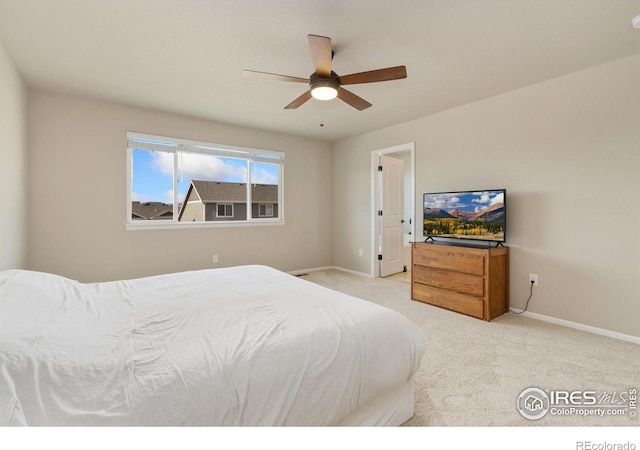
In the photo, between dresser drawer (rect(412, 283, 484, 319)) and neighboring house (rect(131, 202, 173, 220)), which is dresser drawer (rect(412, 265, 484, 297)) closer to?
dresser drawer (rect(412, 283, 484, 319))

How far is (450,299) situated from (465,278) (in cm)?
32

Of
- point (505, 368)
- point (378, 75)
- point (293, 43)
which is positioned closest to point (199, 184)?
point (293, 43)

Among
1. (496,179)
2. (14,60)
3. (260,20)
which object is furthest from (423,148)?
(14,60)

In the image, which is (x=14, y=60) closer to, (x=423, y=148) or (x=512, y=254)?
(x=423, y=148)

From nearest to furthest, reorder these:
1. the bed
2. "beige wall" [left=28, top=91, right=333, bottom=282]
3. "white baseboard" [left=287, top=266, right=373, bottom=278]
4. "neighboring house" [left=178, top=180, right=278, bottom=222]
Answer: the bed
"beige wall" [left=28, top=91, right=333, bottom=282]
"neighboring house" [left=178, top=180, right=278, bottom=222]
"white baseboard" [left=287, top=266, right=373, bottom=278]

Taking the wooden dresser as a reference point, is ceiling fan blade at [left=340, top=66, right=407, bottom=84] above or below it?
above

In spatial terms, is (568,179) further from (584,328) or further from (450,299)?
(450,299)

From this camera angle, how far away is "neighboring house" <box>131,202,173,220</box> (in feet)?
12.6

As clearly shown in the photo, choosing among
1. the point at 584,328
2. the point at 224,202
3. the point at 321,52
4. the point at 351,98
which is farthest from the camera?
the point at 224,202

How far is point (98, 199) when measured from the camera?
3.54 meters

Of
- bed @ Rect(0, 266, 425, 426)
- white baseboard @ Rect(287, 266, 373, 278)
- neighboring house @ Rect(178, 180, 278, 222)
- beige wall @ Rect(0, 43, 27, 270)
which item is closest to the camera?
bed @ Rect(0, 266, 425, 426)

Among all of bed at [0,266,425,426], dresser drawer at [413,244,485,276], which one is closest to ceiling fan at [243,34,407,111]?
bed at [0,266,425,426]

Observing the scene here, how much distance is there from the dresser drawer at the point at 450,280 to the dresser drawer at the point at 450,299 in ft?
0.17

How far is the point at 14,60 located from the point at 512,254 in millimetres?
5266
